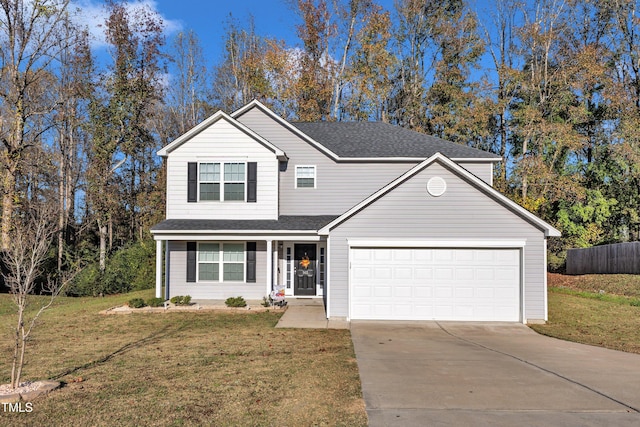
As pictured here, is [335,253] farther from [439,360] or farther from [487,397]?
[487,397]

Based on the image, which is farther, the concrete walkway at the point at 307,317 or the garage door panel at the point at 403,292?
the garage door panel at the point at 403,292

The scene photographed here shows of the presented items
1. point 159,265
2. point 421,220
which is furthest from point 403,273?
point 159,265

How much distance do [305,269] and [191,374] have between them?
426 inches

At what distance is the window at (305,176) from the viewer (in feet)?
61.4

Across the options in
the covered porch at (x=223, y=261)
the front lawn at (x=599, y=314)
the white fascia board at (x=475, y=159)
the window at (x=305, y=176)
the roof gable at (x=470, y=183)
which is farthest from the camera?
the window at (x=305, y=176)

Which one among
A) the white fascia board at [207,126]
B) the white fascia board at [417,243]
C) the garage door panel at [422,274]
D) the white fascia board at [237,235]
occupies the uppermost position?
the white fascia board at [207,126]

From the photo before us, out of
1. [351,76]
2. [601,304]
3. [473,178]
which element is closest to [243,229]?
[473,178]

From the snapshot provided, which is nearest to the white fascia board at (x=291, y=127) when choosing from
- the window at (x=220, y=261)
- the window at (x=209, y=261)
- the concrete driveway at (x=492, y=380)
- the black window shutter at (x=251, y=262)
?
the black window shutter at (x=251, y=262)

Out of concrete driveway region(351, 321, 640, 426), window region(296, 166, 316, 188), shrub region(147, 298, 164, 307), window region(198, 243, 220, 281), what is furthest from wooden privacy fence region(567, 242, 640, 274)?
shrub region(147, 298, 164, 307)

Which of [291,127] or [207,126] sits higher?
[291,127]

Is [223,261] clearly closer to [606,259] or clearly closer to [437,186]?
[437,186]

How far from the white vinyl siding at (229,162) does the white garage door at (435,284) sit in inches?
207

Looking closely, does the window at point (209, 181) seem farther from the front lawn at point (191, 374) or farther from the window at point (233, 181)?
the front lawn at point (191, 374)

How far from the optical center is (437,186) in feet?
43.9
